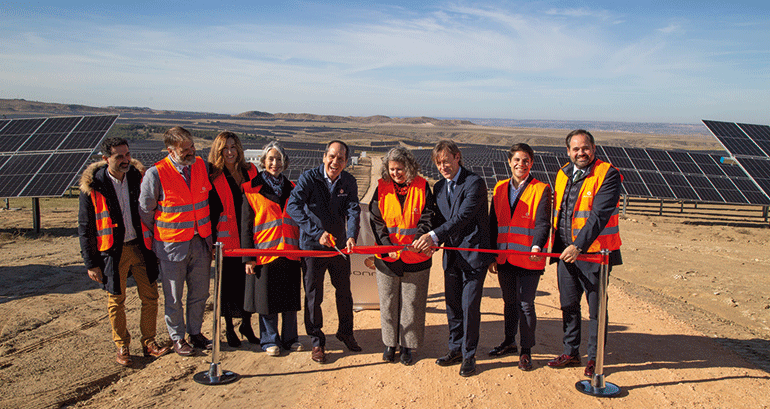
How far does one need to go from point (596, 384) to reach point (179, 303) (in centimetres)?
373

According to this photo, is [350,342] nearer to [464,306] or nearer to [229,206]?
[464,306]

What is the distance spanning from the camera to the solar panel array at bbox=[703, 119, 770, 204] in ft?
52.5

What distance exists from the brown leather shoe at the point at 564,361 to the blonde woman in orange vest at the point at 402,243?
1212mm

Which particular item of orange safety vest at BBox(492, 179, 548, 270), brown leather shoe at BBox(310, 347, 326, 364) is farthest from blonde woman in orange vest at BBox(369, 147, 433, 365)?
orange safety vest at BBox(492, 179, 548, 270)

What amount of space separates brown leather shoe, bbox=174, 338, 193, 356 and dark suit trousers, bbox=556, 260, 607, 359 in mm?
3492

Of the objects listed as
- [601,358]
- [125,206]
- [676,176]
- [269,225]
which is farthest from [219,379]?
[676,176]

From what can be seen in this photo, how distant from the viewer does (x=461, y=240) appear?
4289 millimetres

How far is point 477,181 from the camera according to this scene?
4211 mm

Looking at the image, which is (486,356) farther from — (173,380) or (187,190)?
(187,190)

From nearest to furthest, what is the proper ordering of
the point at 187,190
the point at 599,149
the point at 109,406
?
the point at 109,406, the point at 187,190, the point at 599,149

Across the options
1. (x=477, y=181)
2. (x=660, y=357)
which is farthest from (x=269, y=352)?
(x=660, y=357)

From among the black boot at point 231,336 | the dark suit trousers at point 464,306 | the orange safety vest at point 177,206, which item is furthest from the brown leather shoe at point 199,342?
the dark suit trousers at point 464,306

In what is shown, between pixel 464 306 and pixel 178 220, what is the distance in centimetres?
266

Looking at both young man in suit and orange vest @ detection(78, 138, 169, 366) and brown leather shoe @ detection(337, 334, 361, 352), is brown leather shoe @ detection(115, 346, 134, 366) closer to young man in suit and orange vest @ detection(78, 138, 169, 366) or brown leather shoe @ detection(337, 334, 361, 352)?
young man in suit and orange vest @ detection(78, 138, 169, 366)
